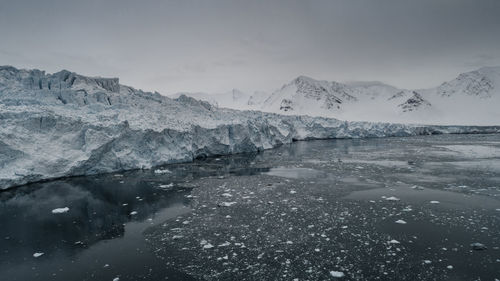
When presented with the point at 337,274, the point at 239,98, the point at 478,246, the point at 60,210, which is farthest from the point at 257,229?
the point at 239,98

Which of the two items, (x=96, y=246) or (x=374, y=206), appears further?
(x=374, y=206)

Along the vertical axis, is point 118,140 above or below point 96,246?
above

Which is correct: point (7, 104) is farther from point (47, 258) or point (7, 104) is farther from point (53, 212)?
Result: point (47, 258)

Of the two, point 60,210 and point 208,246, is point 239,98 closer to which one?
point 60,210

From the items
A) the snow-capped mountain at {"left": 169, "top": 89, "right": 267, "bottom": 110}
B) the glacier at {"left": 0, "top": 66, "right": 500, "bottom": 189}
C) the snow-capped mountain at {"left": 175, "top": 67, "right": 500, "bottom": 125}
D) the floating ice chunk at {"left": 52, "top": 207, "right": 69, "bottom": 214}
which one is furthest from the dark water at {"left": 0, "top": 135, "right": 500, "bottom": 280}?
the snow-capped mountain at {"left": 169, "top": 89, "right": 267, "bottom": 110}

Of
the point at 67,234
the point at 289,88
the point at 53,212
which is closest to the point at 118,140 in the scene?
the point at 53,212

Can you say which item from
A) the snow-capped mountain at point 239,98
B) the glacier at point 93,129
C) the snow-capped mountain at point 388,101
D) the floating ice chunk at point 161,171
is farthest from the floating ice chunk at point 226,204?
the snow-capped mountain at point 239,98

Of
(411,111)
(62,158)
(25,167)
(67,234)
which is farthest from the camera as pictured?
(411,111)
